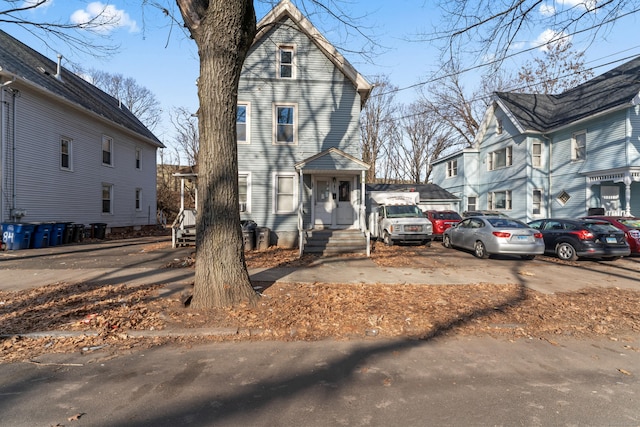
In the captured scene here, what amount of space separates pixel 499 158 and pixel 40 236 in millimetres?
27473

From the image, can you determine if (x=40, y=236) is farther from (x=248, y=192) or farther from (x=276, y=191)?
(x=276, y=191)

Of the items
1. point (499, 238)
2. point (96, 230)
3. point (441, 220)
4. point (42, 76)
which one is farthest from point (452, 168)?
point (42, 76)

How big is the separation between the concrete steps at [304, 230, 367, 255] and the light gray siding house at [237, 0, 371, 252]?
5.23 feet

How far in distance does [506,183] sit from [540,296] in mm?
19457

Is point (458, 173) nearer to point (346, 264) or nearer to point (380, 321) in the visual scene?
point (346, 264)

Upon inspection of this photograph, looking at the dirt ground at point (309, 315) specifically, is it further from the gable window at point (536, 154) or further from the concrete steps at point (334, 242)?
the gable window at point (536, 154)

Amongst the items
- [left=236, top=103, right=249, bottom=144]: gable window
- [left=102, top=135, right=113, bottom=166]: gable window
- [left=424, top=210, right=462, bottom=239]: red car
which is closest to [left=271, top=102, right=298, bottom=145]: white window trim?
[left=236, top=103, right=249, bottom=144]: gable window

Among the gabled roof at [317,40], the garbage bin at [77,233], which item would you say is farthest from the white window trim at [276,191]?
the garbage bin at [77,233]

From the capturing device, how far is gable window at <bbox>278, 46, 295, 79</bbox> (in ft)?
49.3

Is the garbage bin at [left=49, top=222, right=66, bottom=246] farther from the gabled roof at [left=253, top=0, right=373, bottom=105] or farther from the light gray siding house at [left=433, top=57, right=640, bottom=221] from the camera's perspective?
the light gray siding house at [left=433, top=57, right=640, bottom=221]

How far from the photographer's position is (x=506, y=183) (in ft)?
77.8

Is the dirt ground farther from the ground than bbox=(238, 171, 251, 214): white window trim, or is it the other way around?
bbox=(238, 171, 251, 214): white window trim

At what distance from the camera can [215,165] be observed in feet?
18.4

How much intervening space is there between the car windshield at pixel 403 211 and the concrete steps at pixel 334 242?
2.59m
